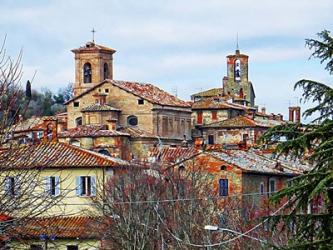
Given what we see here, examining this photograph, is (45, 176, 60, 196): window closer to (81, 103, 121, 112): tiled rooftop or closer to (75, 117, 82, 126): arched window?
(81, 103, 121, 112): tiled rooftop

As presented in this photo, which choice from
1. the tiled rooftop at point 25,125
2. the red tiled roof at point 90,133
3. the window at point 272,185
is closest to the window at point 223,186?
the window at point 272,185

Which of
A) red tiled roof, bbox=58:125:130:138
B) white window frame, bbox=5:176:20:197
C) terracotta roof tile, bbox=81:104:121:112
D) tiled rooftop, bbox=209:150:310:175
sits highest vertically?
terracotta roof tile, bbox=81:104:121:112

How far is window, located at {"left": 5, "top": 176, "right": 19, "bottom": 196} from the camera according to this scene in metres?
19.8

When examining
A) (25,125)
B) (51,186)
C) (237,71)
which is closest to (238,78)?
(237,71)

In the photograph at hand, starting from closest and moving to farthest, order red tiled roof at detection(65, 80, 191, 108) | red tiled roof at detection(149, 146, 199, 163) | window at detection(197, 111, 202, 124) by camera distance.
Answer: red tiled roof at detection(149, 146, 199, 163)
red tiled roof at detection(65, 80, 191, 108)
window at detection(197, 111, 202, 124)

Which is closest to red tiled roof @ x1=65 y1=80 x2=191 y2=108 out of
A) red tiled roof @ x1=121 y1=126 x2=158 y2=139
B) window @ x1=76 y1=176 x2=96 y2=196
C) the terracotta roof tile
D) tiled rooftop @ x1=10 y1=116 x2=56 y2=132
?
the terracotta roof tile

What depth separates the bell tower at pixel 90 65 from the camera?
119500 millimetres

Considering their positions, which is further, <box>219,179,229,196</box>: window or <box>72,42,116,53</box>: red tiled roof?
<box>72,42,116,53</box>: red tiled roof

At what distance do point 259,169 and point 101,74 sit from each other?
177 feet

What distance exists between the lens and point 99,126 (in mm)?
94188

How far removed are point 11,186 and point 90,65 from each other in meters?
100.0

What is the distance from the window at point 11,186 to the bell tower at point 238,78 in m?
114

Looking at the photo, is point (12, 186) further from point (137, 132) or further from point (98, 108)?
point (98, 108)

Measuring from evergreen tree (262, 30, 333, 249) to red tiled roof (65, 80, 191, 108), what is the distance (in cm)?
8138
